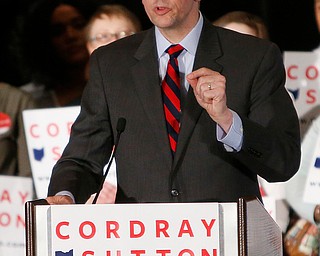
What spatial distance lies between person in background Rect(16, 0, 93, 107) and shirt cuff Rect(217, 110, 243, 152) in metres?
2.17

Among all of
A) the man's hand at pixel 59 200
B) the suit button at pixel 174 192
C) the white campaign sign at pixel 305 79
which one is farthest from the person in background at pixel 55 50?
the man's hand at pixel 59 200

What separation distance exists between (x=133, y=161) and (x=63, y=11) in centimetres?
203

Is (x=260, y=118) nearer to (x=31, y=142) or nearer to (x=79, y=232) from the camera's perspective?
(x=79, y=232)

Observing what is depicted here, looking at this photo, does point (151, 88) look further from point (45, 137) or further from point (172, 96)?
point (45, 137)

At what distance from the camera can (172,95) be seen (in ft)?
7.82

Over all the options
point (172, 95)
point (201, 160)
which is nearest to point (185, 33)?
point (172, 95)

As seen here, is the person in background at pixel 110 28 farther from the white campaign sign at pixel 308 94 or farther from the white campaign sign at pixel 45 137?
the white campaign sign at pixel 308 94

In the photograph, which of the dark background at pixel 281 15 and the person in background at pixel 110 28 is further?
the person in background at pixel 110 28

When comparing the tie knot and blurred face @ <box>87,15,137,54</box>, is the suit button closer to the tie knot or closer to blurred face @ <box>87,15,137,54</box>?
the tie knot

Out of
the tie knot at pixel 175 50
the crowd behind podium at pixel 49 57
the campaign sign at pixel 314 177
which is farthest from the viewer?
the crowd behind podium at pixel 49 57

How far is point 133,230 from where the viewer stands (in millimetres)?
1952

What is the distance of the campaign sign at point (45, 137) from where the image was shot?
4.28m

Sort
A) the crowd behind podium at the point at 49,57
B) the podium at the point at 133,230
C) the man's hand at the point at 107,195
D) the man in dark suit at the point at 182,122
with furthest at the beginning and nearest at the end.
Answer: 1. the crowd behind podium at the point at 49,57
2. the man's hand at the point at 107,195
3. the man in dark suit at the point at 182,122
4. the podium at the point at 133,230

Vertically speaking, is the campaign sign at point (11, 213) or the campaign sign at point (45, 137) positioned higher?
the campaign sign at point (45, 137)
